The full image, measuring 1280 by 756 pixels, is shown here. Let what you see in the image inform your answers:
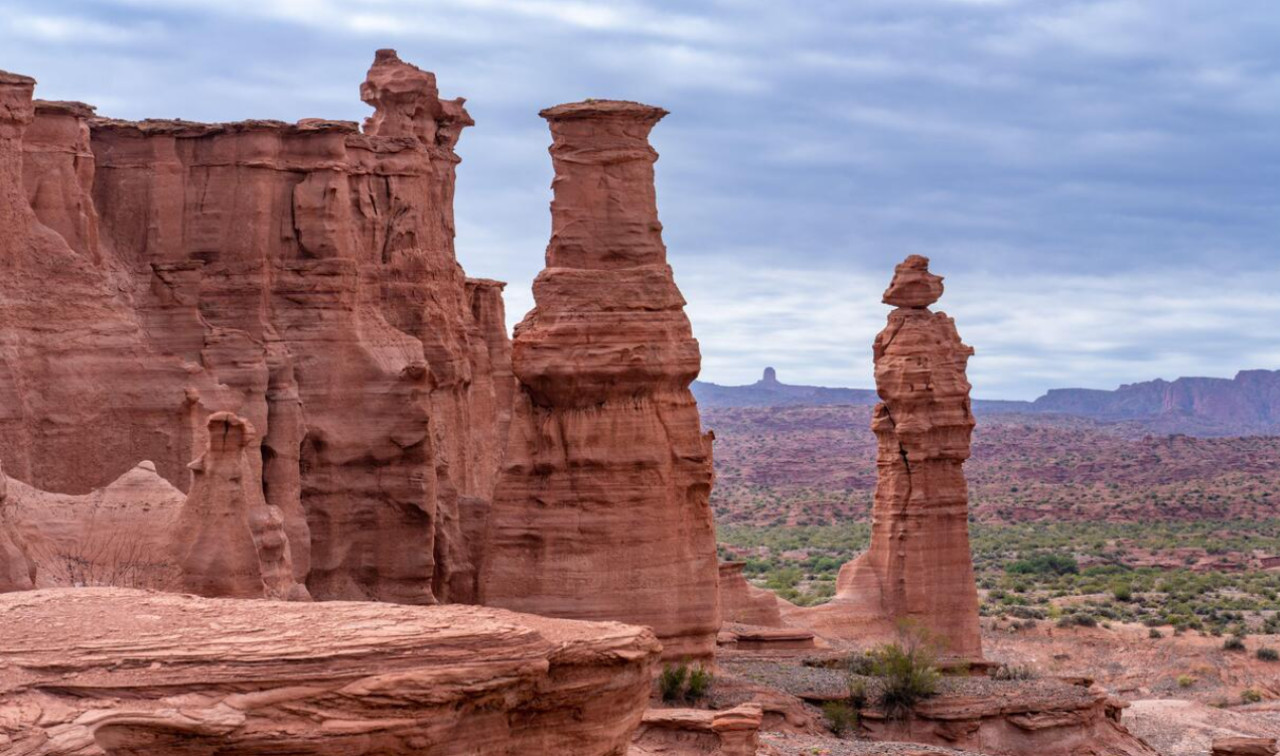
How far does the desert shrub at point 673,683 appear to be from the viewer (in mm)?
36344

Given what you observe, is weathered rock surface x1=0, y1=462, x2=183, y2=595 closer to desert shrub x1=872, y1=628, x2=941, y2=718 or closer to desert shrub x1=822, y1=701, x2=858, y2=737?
desert shrub x1=822, y1=701, x2=858, y2=737

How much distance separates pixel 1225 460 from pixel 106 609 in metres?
146

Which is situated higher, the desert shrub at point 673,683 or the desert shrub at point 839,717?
the desert shrub at point 673,683

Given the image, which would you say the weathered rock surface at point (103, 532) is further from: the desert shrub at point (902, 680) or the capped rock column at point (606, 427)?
the desert shrub at point (902, 680)

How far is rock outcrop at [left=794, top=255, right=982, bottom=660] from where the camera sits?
5441cm

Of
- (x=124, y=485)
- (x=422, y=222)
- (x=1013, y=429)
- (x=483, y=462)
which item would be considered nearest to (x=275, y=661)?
(x=124, y=485)

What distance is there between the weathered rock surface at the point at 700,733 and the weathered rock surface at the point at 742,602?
22.0 m

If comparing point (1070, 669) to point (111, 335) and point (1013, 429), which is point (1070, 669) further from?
point (1013, 429)

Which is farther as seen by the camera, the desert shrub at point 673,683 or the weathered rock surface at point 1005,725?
the weathered rock surface at point 1005,725

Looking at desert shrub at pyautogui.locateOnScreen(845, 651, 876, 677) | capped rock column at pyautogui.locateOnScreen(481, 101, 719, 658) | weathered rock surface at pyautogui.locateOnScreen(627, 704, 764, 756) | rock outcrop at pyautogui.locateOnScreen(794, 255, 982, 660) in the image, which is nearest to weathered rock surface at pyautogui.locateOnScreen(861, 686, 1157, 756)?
desert shrub at pyautogui.locateOnScreen(845, 651, 876, 677)

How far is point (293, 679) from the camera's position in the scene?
634 inches

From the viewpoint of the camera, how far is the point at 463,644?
17.0 m

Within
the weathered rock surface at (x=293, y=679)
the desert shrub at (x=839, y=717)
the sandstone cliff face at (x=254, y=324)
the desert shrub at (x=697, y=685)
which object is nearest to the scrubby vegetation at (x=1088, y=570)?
the desert shrub at (x=839, y=717)

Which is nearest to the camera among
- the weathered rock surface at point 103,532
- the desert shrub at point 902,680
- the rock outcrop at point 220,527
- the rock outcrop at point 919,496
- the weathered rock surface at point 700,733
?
the rock outcrop at point 220,527
